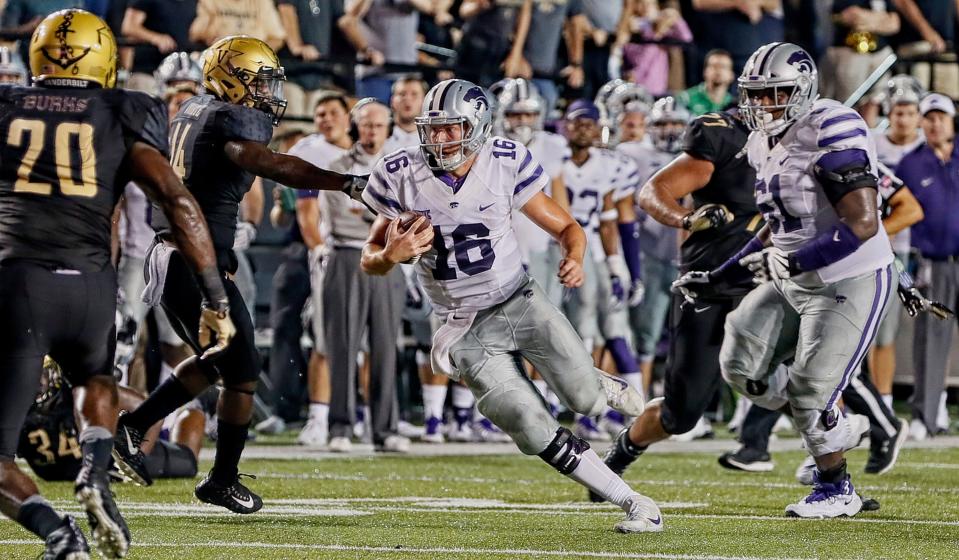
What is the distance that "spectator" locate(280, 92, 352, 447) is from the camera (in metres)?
9.07

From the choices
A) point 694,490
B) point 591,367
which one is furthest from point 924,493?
point 591,367

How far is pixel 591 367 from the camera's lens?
5.66 meters

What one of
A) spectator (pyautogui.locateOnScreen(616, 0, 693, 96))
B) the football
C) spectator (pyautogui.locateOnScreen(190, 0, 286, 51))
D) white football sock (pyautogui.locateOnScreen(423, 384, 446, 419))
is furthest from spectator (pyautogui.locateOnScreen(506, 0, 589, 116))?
the football

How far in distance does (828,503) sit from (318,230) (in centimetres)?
405

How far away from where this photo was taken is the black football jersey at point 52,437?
6785 millimetres

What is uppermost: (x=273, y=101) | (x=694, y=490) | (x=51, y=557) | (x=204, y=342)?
→ (x=273, y=101)

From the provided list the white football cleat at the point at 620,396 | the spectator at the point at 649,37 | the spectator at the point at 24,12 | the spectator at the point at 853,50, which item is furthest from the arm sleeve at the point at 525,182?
the spectator at the point at 853,50

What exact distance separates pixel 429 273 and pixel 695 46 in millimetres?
6922

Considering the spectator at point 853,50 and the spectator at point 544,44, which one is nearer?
the spectator at point 544,44

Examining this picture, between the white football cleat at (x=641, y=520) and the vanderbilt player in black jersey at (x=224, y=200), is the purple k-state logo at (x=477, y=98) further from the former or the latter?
the white football cleat at (x=641, y=520)

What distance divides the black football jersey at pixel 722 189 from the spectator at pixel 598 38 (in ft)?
15.6

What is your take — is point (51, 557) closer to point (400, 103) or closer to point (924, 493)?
point (924, 493)

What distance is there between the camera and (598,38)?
11.6 meters

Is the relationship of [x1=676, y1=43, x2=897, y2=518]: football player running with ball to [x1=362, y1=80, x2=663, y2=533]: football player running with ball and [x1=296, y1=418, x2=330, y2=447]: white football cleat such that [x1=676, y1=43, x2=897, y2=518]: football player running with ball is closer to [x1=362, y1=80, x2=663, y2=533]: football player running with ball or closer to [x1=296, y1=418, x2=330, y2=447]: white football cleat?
[x1=362, y1=80, x2=663, y2=533]: football player running with ball
